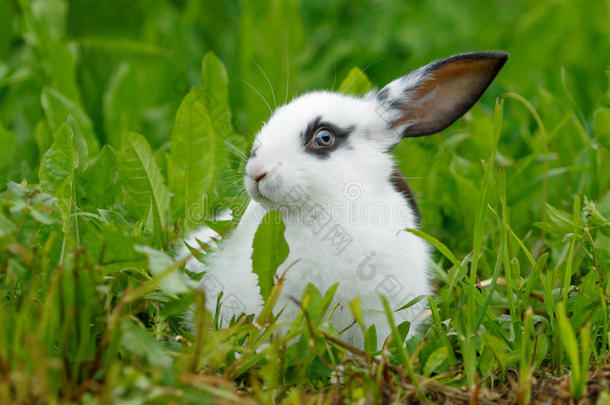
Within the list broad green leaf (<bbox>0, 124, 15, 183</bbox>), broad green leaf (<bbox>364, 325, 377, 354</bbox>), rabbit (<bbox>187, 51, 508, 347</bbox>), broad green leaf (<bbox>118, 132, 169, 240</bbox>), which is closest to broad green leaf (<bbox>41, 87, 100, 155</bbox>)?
broad green leaf (<bbox>0, 124, 15, 183</bbox>)

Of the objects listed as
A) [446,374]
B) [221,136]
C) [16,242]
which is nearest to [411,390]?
[446,374]

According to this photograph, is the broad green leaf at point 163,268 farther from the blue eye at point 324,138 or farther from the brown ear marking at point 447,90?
the brown ear marking at point 447,90

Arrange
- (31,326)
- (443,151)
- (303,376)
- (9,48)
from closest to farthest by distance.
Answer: (31,326)
(303,376)
(443,151)
(9,48)

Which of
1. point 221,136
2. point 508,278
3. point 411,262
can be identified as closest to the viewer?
point 508,278

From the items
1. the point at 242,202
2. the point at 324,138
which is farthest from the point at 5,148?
the point at 324,138

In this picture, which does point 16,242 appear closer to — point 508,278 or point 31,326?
point 31,326

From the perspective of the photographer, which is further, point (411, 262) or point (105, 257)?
point (411, 262)

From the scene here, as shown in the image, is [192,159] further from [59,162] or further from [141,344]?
[141,344]
